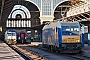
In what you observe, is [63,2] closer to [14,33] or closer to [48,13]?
[48,13]

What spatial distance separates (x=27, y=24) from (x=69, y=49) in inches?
Answer: 3510

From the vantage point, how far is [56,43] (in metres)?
30.0

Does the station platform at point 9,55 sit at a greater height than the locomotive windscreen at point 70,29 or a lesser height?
lesser

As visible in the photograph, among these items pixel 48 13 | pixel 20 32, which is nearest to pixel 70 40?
pixel 20 32

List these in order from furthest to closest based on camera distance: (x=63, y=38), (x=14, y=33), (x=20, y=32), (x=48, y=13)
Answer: (x=48, y=13) → (x=20, y=32) → (x=14, y=33) → (x=63, y=38)

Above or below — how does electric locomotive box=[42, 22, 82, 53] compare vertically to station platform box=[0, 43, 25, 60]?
above

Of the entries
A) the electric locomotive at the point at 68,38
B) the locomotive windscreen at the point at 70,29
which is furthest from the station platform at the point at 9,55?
the locomotive windscreen at the point at 70,29

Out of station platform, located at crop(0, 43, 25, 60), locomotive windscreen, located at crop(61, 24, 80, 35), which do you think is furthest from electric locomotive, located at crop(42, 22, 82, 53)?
station platform, located at crop(0, 43, 25, 60)

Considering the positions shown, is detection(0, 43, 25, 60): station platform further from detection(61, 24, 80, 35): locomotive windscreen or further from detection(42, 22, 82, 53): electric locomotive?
detection(61, 24, 80, 35): locomotive windscreen

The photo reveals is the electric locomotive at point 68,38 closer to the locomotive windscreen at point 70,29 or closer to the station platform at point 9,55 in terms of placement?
the locomotive windscreen at point 70,29

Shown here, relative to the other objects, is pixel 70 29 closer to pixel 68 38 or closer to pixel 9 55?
pixel 68 38

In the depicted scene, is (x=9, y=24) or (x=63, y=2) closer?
(x=63, y=2)

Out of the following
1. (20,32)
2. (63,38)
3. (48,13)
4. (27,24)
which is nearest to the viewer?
(63,38)

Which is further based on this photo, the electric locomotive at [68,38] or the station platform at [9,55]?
the electric locomotive at [68,38]
